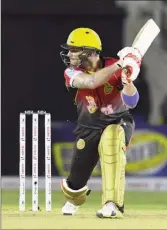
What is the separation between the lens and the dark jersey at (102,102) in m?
5.65

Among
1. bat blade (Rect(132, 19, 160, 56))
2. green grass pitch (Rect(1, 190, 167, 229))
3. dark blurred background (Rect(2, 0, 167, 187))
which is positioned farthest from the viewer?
dark blurred background (Rect(2, 0, 167, 187))

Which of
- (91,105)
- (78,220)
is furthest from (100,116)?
(78,220)

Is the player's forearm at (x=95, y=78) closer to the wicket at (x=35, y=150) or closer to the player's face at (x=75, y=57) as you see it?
the player's face at (x=75, y=57)

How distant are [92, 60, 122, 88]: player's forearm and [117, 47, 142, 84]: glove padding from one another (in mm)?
42

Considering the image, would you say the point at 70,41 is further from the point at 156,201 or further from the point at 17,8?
the point at 17,8

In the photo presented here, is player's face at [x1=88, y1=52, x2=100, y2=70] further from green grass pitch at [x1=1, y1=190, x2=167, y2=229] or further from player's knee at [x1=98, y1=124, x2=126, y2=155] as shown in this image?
green grass pitch at [x1=1, y1=190, x2=167, y2=229]

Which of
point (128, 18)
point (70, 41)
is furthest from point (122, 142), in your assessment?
point (128, 18)

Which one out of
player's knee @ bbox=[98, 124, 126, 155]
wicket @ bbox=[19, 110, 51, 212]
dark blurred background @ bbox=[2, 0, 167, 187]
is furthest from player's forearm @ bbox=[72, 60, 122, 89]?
dark blurred background @ bbox=[2, 0, 167, 187]

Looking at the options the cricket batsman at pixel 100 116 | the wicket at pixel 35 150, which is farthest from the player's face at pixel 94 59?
the wicket at pixel 35 150

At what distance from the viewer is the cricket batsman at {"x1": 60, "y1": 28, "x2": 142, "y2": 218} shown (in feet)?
18.4

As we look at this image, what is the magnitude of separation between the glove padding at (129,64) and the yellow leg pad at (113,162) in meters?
0.39

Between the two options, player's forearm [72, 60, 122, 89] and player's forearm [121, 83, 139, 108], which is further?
player's forearm [121, 83, 139, 108]

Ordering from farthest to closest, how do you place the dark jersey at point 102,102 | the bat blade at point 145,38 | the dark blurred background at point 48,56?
the dark blurred background at point 48,56 < the dark jersey at point 102,102 < the bat blade at point 145,38

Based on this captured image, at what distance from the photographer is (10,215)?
5.91 m
